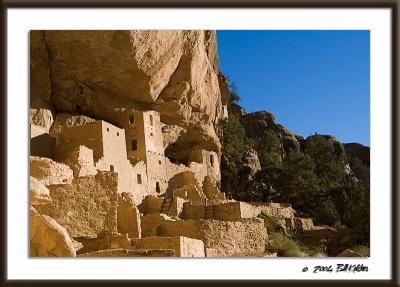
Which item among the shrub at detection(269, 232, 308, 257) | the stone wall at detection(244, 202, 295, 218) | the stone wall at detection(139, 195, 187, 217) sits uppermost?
the stone wall at detection(139, 195, 187, 217)

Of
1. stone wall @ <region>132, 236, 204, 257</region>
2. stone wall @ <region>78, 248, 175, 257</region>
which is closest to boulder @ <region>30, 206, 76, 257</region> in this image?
stone wall @ <region>78, 248, 175, 257</region>

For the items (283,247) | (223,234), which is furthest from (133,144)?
(223,234)

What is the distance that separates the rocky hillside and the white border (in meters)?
11.3

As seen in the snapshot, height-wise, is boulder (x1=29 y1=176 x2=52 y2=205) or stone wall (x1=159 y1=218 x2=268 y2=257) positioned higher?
boulder (x1=29 y1=176 x2=52 y2=205)

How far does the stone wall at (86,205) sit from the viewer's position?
1432cm

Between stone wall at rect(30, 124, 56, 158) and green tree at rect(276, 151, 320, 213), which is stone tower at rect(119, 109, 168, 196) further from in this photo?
green tree at rect(276, 151, 320, 213)

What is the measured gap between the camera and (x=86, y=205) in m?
14.7

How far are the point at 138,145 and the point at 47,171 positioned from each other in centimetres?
1110

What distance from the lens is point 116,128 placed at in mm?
26312

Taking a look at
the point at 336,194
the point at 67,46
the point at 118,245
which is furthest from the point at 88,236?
the point at 336,194

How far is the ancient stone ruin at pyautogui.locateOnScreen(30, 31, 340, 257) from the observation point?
51.1 ft

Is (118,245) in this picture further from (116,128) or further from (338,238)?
(338,238)

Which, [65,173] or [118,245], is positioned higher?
[65,173]

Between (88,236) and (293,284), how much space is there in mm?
6346
